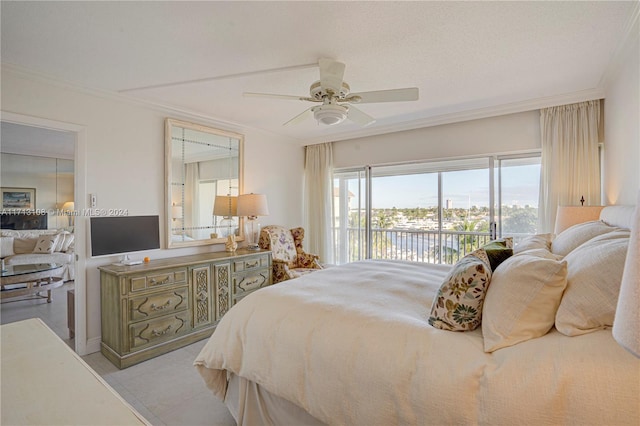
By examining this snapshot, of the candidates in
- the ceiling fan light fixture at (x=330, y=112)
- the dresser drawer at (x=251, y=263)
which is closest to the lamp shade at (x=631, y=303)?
the ceiling fan light fixture at (x=330, y=112)

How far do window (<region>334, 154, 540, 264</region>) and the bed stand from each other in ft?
8.88

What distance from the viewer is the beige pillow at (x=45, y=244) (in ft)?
18.4

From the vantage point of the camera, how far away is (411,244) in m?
5.66

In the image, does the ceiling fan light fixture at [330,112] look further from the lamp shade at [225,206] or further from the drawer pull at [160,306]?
the drawer pull at [160,306]

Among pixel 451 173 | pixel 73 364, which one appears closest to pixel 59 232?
pixel 73 364

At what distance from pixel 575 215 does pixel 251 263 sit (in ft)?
11.2

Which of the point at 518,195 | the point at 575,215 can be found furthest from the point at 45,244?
the point at 575,215

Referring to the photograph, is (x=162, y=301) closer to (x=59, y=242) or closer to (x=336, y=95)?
(x=336, y=95)

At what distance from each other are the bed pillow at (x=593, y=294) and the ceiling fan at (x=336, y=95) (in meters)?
1.56

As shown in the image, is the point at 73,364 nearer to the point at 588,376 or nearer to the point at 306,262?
the point at 588,376

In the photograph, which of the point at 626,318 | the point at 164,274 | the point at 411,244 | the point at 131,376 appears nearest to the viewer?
the point at 626,318

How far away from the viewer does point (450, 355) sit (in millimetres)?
1217

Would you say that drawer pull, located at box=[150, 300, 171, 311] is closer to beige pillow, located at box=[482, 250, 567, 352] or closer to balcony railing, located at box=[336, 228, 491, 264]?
beige pillow, located at box=[482, 250, 567, 352]

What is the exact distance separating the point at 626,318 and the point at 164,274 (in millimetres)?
3228
